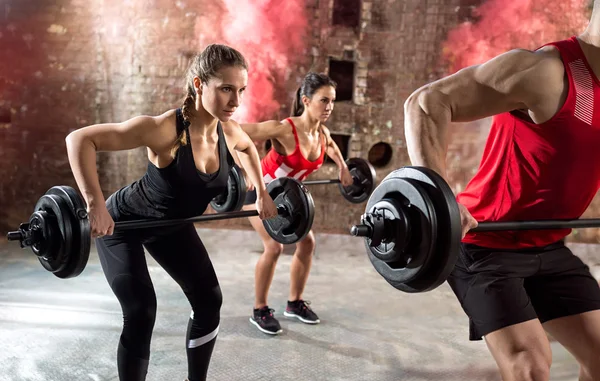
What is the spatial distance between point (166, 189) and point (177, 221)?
13cm

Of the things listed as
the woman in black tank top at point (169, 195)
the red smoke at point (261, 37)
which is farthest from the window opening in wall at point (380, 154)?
the woman in black tank top at point (169, 195)

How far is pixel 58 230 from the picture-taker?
1.83 m

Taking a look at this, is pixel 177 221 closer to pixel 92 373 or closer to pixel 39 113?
pixel 92 373

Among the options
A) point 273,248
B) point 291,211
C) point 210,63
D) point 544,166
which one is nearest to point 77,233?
point 210,63

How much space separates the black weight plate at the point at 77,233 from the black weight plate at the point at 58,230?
1 cm

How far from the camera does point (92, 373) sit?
248 centimetres

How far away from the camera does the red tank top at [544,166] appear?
1312 mm

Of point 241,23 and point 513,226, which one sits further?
point 241,23

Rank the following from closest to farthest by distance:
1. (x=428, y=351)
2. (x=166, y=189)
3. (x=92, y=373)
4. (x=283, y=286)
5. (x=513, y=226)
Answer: (x=513, y=226)
(x=166, y=189)
(x=92, y=373)
(x=428, y=351)
(x=283, y=286)

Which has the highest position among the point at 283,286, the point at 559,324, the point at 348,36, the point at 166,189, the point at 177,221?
the point at 348,36

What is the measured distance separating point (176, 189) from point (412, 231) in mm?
988

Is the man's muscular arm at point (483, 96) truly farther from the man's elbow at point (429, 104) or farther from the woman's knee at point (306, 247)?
the woman's knee at point (306, 247)

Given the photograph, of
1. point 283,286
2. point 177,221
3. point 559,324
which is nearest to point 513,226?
point 559,324

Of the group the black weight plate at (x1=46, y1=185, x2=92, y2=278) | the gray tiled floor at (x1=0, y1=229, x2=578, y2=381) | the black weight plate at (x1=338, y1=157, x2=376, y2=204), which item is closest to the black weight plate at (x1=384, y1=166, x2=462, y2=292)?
the black weight plate at (x1=46, y1=185, x2=92, y2=278)
